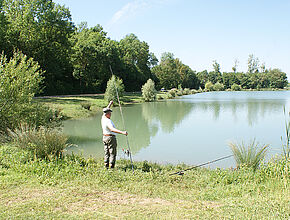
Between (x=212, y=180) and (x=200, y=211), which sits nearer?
(x=200, y=211)

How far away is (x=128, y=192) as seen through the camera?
4.91 meters

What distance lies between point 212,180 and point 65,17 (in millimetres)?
37689

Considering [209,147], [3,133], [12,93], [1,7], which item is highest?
[1,7]

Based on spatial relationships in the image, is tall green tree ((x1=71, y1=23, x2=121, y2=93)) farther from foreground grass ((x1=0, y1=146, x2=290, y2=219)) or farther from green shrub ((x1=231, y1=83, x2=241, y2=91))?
green shrub ((x1=231, y1=83, x2=241, y2=91))

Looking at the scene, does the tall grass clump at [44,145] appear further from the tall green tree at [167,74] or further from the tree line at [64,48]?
the tall green tree at [167,74]

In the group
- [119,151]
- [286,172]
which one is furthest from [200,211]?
[119,151]

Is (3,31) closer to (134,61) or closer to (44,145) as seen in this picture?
(44,145)

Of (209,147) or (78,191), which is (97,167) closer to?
(78,191)

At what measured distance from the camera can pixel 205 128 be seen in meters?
16.1

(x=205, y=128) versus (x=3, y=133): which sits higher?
(x=3, y=133)

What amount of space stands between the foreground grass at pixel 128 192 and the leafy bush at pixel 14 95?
2746 mm

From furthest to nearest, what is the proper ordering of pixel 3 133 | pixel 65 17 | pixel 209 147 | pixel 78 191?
1. pixel 65 17
2. pixel 209 147
3. pixel 3 133
4. pixel 78 191

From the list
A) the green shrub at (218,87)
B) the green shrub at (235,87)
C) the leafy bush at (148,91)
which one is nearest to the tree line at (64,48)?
the leafy bush at (148,91)

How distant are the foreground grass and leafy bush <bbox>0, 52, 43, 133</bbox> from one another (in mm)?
2746
